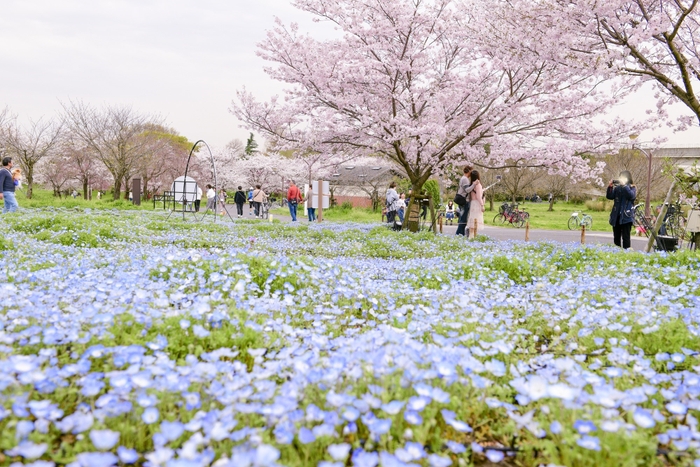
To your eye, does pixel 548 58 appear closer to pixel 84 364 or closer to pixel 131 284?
pixel 131 284

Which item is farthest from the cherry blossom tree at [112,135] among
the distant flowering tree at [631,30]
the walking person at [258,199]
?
the distant flowering tree at [631,30]

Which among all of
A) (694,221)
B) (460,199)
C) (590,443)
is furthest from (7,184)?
→ (694,221)

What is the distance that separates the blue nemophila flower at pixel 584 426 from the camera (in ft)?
5.91

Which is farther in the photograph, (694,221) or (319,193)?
(319,193)

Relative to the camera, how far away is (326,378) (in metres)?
2.14

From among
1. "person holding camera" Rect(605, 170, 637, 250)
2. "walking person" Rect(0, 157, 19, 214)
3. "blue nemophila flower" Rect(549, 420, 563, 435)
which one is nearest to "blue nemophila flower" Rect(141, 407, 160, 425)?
"blue nemophila flower" Rect(549, 420, 563, 435)

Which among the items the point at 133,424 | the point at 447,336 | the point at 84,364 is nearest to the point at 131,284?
the point at 84,364

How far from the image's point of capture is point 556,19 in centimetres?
1013

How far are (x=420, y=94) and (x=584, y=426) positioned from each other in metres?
13.3

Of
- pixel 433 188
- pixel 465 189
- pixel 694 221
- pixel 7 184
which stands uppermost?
pixel 433 188

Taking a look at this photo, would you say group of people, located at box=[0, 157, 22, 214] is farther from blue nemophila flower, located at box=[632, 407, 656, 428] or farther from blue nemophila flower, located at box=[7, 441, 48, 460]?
blue nemophila flower, located at box=[632, 407, 656, 428]

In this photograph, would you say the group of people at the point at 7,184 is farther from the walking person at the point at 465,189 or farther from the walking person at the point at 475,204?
the walking person at the point at 475,204

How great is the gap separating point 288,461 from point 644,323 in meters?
2.70

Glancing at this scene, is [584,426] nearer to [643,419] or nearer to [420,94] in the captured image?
[643,419]
